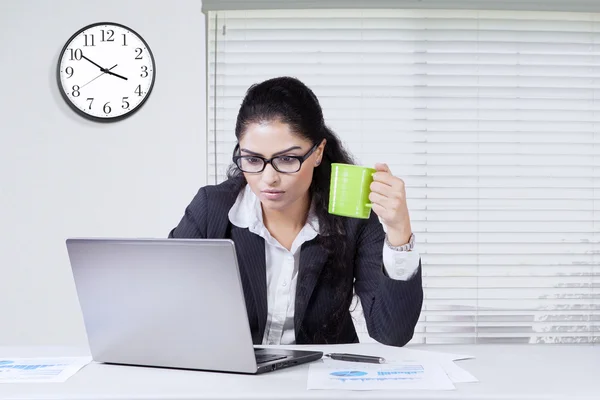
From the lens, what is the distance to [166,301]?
1.19 m

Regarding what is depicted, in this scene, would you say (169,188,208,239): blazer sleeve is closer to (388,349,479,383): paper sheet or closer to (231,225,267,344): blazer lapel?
(231,225,267,344): blazer lapel

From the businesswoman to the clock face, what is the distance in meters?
1.22

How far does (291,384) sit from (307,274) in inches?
24.5

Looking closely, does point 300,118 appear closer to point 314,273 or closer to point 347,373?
point 314,273

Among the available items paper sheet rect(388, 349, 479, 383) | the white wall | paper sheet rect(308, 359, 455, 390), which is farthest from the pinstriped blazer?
the white wall

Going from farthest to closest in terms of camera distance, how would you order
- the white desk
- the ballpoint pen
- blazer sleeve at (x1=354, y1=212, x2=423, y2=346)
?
1. blazer sleeve at (x1=354, y1=212, x2=423, y2=346)
2. the ballpoint pen
3. the white desk

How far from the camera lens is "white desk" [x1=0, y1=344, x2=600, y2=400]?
3.45 feet

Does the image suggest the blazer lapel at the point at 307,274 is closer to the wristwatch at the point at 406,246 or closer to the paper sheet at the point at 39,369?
the wristwatch at the point at 406,246

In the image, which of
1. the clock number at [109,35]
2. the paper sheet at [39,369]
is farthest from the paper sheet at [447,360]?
the clock number at [109,35]

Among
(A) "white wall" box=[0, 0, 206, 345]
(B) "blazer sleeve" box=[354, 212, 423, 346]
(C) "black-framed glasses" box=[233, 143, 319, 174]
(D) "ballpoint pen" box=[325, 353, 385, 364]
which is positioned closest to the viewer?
(D) "ballpoint pen" box=[325, 353, 385, 364]

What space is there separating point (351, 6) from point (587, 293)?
1657 millimetres

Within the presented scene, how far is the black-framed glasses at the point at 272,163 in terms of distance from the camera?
1657 millimetres

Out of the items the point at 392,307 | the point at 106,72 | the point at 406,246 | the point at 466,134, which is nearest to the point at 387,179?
the point at 406,246

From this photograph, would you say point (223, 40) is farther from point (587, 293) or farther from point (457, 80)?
point (587, 293)
